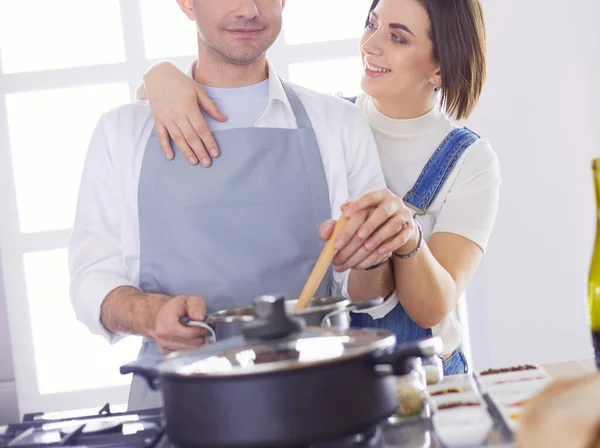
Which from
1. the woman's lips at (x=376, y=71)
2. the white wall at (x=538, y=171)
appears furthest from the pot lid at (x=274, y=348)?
the white wall at (x=538, y=171)

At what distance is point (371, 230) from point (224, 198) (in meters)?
0.48

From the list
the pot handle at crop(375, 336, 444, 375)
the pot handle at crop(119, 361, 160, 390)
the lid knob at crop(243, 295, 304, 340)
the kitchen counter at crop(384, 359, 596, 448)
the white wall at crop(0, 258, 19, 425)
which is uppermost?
the lid knob at crop(243, 295, 304, 340)

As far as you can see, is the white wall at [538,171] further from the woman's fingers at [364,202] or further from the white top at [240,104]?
the woman's fingers at [364,202]

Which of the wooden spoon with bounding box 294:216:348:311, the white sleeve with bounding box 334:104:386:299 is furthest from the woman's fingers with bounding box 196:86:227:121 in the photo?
the wooden spoon with bounding box 294:216:348:311

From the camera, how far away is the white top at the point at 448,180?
6.09 ft

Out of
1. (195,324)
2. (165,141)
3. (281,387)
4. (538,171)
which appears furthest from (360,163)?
(538,171)

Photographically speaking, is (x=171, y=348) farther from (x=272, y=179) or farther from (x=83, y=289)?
(x=272, y=179)

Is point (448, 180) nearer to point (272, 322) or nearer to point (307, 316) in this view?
point (307, 316)

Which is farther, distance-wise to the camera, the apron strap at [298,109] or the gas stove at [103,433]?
the apron strap at [298,109]

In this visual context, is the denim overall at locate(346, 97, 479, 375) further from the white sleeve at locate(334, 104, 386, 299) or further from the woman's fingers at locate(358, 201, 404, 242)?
the woman's fingers at locate(358, 201, 404, 242)

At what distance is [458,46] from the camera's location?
6.55 feet

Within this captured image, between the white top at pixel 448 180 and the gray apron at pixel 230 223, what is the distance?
0.97 feet

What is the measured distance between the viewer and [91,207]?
5.46ft

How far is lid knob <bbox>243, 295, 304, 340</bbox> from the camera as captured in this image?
0.95 metres
